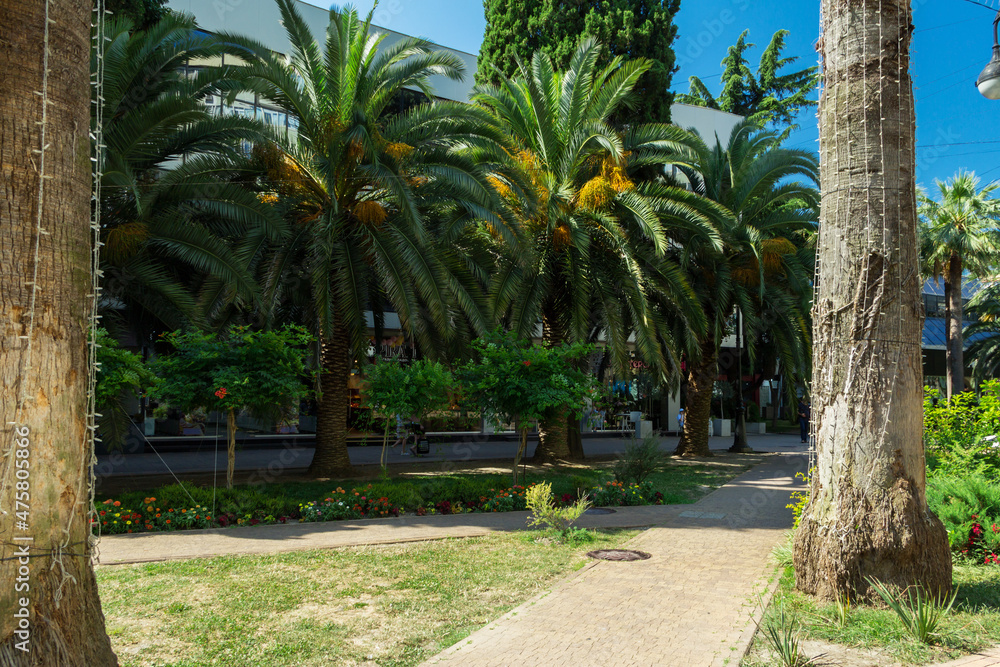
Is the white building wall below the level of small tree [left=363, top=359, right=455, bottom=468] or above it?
above

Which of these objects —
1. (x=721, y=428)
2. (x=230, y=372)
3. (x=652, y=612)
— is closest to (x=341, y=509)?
(x=230, y=372)

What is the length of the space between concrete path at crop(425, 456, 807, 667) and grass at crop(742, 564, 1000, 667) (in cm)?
30

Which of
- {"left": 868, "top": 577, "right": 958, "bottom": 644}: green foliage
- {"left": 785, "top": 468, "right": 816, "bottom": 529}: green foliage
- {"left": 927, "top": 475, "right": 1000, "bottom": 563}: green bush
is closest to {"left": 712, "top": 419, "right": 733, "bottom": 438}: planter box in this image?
{"left": 785, "top": 468, "right": 816, "bottom": 529}: green foliage

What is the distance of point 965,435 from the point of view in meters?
10.5

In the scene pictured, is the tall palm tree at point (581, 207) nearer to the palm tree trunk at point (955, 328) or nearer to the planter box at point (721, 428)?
the planter box at point (721, 428)

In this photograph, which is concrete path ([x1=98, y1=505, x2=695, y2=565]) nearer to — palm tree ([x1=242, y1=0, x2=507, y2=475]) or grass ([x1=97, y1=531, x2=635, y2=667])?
grass ([x1=97, y1=531, x2=635, y2=667])

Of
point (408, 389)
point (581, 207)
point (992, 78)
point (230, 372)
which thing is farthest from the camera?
point (581, 207)

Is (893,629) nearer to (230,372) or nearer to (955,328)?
(230,372)

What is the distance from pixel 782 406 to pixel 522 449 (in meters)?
35.4

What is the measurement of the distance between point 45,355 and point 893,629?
5.90 meters

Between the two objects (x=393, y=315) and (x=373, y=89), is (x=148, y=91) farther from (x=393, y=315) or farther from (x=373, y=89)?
(x=393, y=315)

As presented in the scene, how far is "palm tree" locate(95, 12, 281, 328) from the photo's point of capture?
37.4 feet

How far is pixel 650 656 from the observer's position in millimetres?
5070

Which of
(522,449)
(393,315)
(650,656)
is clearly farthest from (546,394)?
(393,315)
